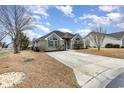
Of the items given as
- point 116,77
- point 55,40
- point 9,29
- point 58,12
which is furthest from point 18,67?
point 55,40

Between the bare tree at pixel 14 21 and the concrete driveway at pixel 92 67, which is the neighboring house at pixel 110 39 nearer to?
the concrete driveway at pixel 92 67

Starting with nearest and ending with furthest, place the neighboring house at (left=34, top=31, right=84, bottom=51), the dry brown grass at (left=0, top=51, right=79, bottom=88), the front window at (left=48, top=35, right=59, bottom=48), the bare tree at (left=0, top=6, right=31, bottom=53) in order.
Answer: the dry brown grass at (left=0, top=51, right=79, bottom=88), the bare tree at (left=0, top=6, right=31, bottom=53), the neighboring house at (left=34, top=31, right=84, bottom=51), the front window at (left=48, top=35, right=59, bottom=48)

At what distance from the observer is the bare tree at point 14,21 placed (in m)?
4.19

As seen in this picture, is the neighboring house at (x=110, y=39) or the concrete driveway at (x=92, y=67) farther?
the neighboring house at (x=110, y=39)

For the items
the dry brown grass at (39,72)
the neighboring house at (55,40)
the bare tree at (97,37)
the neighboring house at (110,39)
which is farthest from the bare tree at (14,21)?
the neighboring house at (110,39)

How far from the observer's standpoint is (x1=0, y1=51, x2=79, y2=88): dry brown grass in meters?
3.69

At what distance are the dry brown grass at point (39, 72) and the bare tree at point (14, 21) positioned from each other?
0.36 m

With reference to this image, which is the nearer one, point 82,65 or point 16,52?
point 16,52

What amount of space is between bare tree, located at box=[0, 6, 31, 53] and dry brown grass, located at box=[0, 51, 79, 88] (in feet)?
1.17

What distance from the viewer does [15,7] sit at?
164 inches

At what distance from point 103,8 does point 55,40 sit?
4.56m

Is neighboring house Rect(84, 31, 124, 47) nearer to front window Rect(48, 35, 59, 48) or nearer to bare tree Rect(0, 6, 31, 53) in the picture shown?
front window Rect(48, 35, 59, 48)

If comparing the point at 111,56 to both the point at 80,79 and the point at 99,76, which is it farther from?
the point at 80,79

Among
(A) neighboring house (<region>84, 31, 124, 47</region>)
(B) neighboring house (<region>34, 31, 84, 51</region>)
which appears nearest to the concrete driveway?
(B) neighboring house (<region>34, 31, 84, 51</region>)
